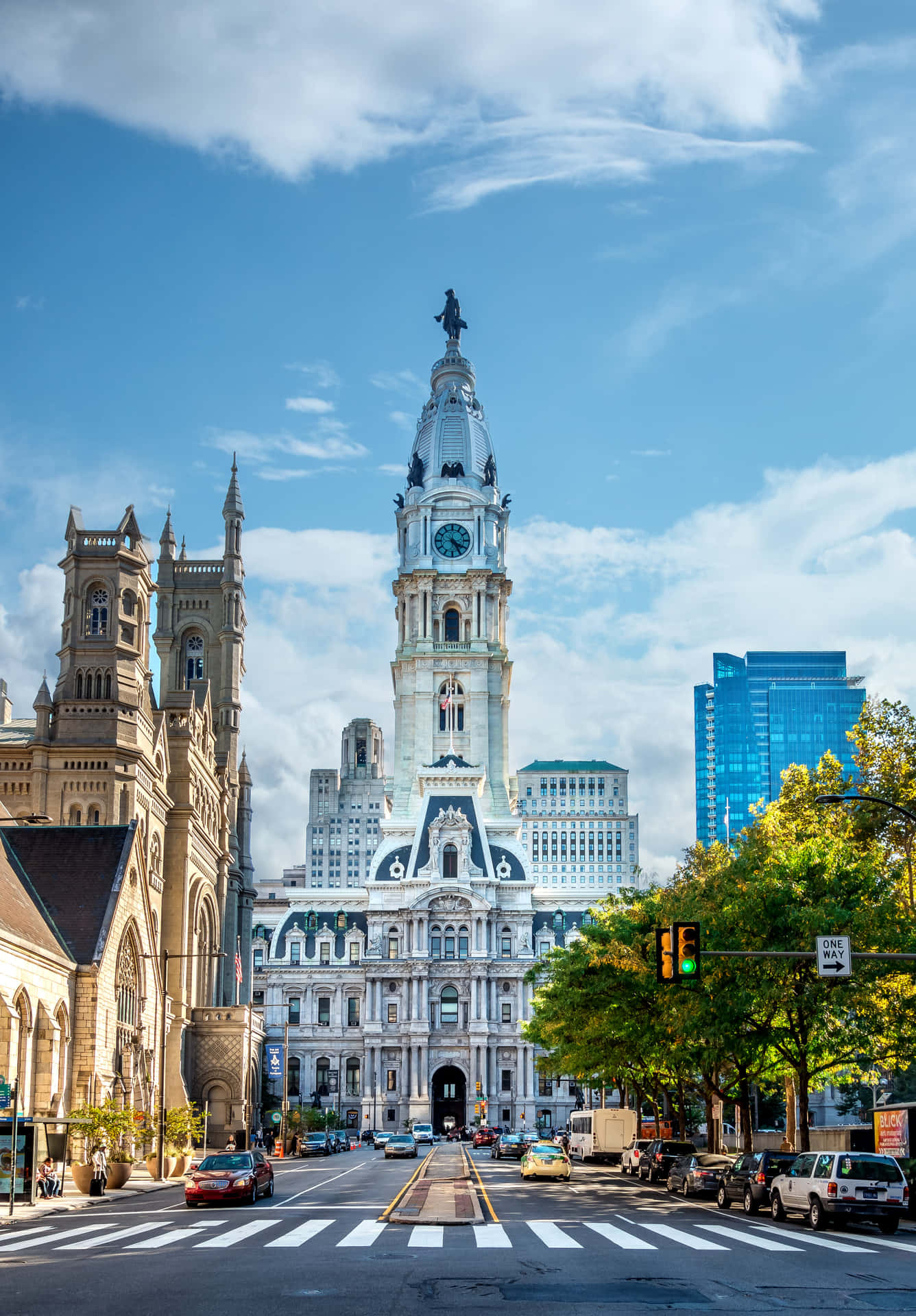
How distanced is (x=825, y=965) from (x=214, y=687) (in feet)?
288

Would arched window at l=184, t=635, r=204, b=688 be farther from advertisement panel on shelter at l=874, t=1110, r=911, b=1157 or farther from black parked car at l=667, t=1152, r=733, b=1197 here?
advertisement panel on shelter at l=874, t=1110, r=911, b=1157

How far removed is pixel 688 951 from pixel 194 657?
9199 centimetres

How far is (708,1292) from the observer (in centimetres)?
2062

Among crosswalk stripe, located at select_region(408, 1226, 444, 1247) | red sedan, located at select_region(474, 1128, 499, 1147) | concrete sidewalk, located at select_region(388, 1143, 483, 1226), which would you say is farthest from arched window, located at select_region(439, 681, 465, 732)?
crosswalk stripe, located at select_region(408, 1226, 444, 1247)

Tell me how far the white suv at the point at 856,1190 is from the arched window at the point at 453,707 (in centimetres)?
13644

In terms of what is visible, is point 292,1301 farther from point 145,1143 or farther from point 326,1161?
point 326,1161

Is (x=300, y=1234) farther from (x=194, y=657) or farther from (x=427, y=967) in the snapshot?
(x=427, y=967)

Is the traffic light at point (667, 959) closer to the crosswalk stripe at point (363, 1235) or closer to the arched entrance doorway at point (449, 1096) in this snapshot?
Answer: the crosswalk stripe at point (363, 1235)

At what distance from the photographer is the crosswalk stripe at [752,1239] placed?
27656 mm

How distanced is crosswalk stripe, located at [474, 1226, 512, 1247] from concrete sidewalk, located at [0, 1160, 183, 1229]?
11.1 meters

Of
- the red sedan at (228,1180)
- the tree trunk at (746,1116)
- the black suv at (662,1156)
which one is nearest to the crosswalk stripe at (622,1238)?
the red sedan at (228,1180)

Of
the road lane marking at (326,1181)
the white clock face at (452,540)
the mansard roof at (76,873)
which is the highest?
the white clock face at (452,540)

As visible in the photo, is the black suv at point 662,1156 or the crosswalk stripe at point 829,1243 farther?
the black suv at point 662,1156

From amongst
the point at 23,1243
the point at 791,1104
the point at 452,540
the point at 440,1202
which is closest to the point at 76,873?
the point at 791,1104
